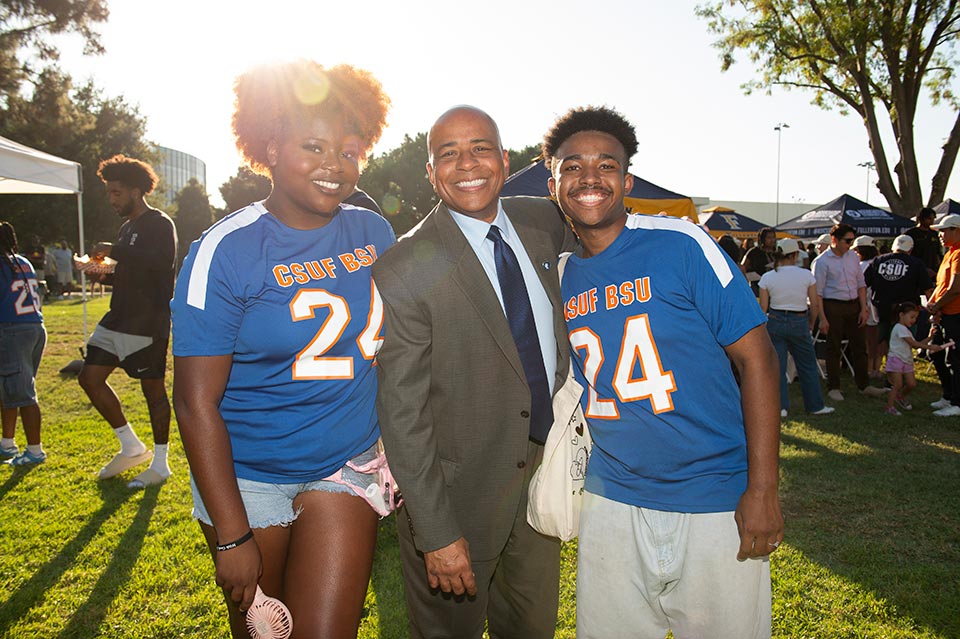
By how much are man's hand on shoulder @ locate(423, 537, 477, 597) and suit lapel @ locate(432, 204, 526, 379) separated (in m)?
0.68

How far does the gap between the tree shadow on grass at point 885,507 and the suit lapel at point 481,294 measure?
3.10 meters

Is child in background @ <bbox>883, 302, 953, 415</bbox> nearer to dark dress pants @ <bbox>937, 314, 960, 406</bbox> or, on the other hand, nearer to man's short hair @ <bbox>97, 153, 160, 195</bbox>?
dark dress pants @ <bbox>937, 314, 960, 406</bbox>

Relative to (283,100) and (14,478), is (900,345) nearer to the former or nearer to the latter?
(283,100)

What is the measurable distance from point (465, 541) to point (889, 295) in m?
9.75

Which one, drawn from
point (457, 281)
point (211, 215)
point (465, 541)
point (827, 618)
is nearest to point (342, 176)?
point (457, 281)

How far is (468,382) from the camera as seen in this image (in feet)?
7.84

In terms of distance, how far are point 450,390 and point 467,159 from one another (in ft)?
3.05

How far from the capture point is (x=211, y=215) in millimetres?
61625

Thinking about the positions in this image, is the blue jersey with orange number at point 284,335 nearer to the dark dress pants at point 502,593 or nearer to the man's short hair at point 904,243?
the dark dress pants at point 502,593

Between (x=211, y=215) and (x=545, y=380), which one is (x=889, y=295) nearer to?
(x=545, y=380)

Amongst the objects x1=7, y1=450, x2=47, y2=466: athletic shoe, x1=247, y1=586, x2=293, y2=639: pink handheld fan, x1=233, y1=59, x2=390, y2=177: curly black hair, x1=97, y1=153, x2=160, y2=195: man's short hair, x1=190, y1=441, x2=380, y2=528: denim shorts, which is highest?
x1=97, y1=153, x2=160, y2=195: man's short hair

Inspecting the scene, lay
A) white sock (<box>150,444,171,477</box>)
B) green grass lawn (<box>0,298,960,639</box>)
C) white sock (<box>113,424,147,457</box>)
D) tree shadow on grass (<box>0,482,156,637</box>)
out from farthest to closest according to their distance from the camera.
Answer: white sock (<box>113,424,147,457</box>), white sock (<box>150,444,171,477</box>), tree shadow on grass (<box>0,482,156,637</box>), green grass lawn (<box>0,298,960,639</box>)

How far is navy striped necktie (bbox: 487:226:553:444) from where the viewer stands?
7.98ft

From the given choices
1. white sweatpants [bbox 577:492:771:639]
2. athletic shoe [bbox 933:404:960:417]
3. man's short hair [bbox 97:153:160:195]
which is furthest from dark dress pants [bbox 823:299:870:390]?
man's short hair [bbox 97:153:160:195]
